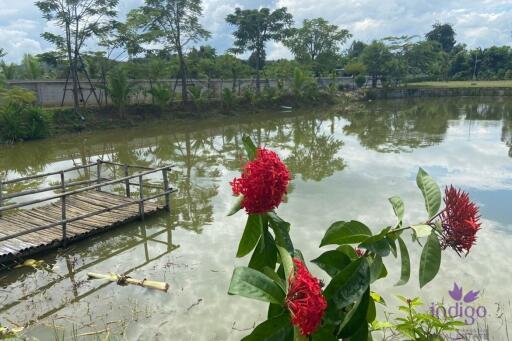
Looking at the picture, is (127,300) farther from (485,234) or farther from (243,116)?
(243,116)

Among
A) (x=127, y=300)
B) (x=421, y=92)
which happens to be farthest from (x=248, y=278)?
(x=421, y=92)

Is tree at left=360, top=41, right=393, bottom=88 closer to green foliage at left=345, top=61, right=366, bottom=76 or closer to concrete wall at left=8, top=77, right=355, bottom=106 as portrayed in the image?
green foliage at left=345, top=61, right=366, bottom=76

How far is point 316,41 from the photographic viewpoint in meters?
41.2

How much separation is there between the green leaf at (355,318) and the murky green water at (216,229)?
336cm

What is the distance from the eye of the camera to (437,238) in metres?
1.34

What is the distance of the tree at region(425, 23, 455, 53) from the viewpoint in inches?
2864

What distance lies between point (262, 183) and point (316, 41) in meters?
42.3

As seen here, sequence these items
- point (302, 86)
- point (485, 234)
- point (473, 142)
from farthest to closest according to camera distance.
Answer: point (302, 86) → point (473, 142) → point (485, 234)

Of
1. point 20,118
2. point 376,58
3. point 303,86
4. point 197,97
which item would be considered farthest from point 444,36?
point 20,118

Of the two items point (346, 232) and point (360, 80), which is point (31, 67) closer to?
point (346, 232)

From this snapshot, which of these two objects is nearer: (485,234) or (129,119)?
(485,234)

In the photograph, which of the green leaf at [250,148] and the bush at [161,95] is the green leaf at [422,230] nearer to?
the green leaf at [250,148]

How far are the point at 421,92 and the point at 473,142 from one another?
30.8 meters

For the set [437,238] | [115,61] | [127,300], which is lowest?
[127,300]
